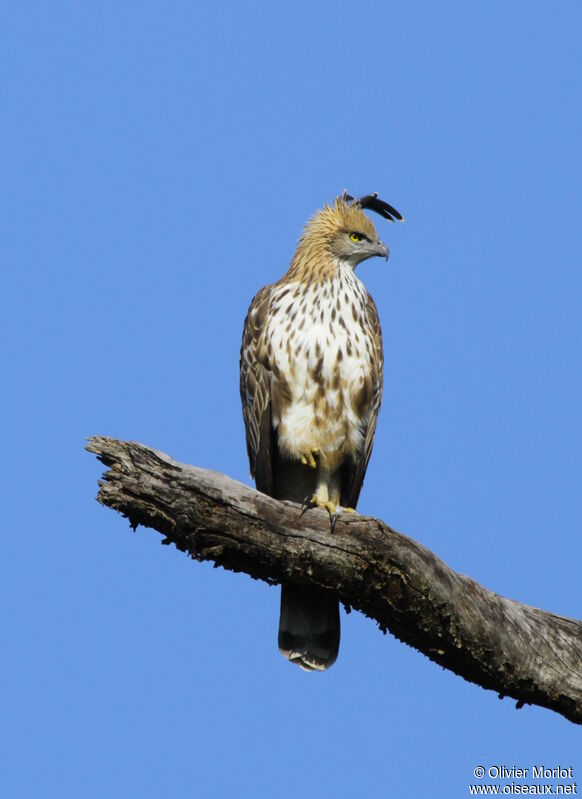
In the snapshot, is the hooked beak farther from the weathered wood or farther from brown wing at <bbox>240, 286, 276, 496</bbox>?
the weathered wood

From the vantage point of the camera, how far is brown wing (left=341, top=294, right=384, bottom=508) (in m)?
6.64

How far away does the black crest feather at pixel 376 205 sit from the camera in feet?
24.3

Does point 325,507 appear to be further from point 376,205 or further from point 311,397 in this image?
point 376,205

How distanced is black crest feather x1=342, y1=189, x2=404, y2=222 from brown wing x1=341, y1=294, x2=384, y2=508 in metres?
0.99

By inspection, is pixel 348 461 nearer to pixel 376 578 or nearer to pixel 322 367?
pixel 322 367

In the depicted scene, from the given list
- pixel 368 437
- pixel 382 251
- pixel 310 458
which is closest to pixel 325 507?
pixel 310 458

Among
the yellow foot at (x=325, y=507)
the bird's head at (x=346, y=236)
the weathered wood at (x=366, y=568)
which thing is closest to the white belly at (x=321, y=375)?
the bird's head at (x=346, y=236)

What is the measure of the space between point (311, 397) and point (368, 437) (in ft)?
1.68

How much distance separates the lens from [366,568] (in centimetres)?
521

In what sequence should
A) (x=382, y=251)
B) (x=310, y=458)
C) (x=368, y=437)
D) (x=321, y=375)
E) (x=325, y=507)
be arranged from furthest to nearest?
(x=382, y=251) → (x=368, y=437) → (x=310, y=458) → (x=321, y=375) → (x=325, y=507)

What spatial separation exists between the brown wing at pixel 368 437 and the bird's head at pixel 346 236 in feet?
1.56

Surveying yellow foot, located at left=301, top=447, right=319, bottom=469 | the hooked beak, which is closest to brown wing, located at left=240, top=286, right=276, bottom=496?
yellow foot, located at left=301, top=447, right=319, bottom=469

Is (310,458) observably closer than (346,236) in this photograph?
Yes

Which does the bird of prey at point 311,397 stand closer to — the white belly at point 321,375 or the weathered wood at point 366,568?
the white belly at point 321,375
